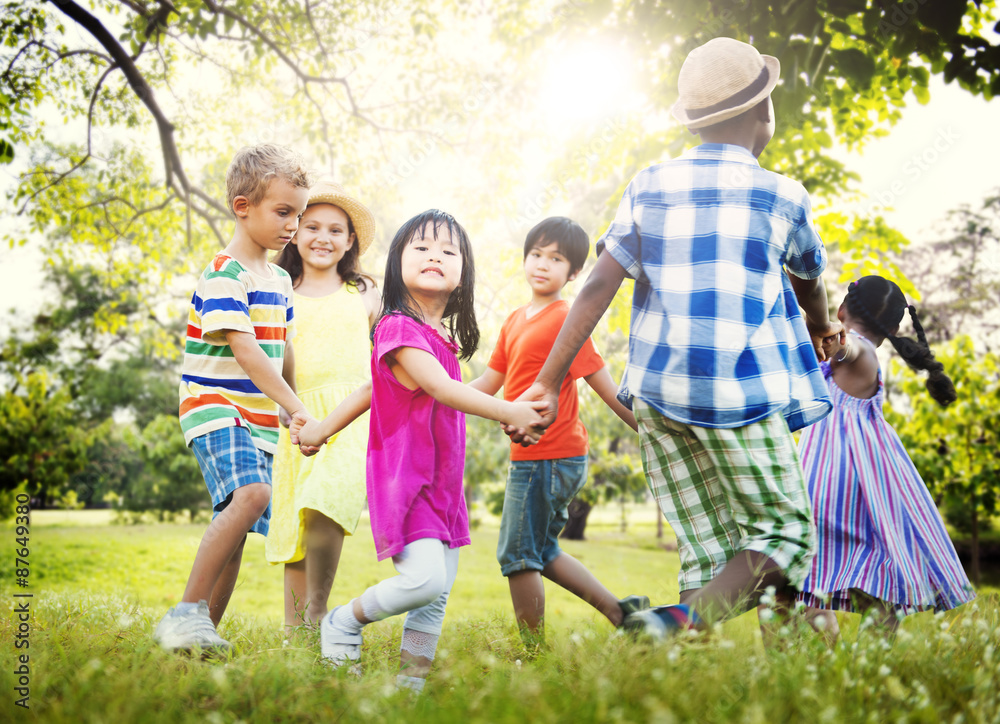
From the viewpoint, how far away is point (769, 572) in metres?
2.05

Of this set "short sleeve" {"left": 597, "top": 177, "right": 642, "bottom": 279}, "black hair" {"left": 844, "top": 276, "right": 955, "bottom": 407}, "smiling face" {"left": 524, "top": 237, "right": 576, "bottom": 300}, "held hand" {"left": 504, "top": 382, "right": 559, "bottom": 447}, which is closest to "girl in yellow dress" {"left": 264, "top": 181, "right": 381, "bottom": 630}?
"smiling face" {"left": 524, "top": 237, "right": 576, "bottom": 300}

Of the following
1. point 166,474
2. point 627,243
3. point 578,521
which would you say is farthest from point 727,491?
point 166,474

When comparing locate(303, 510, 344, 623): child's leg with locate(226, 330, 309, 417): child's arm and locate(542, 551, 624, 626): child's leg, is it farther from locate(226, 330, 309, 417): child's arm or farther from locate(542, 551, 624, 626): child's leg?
locate(542, 551, 624, 626): child's leg

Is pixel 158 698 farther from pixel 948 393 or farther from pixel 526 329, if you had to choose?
pixel 948 393

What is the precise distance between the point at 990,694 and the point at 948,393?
2.04 m

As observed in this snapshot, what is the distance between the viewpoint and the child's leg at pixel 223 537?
8.35 ft

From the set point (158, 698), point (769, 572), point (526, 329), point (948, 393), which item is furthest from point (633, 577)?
point (158, 698)

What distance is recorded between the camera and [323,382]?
3307 millimetres

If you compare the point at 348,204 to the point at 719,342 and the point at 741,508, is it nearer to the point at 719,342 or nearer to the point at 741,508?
the point at 719,342

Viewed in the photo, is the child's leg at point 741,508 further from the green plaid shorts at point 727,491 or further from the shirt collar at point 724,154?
the shirt collar at point 724,154

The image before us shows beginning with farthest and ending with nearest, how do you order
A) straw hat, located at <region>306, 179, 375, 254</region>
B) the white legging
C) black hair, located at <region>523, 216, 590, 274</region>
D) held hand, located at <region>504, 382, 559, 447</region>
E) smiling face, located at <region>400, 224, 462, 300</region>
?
1. straw hat, located at <region>306, 179, 375, 254</region>
2. black hair, located at <region>523, 216, 590, 274</region>
3. smiling face, located at <region>400, 224, 462, 300</region>
4. held hand, located at <region>504, 382, 559, 447</region>
5. the white legging

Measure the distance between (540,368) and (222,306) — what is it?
1379 mm

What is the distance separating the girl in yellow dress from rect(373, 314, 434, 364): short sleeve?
0.86 meters

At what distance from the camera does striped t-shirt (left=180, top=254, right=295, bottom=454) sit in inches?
106
